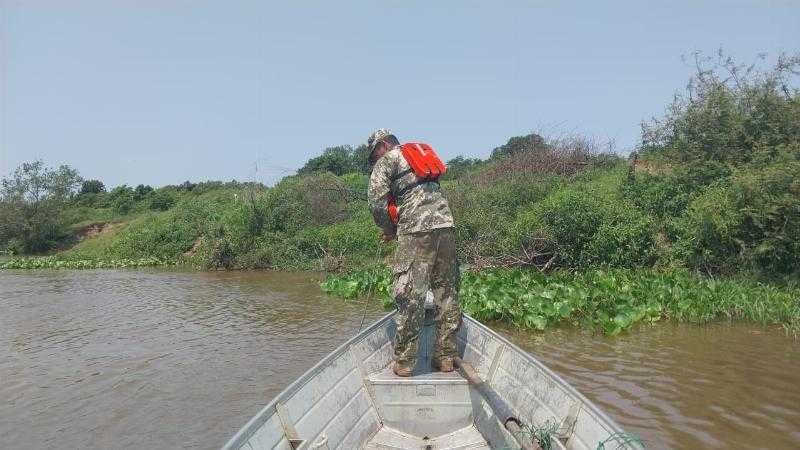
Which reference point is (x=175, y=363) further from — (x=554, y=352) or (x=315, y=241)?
(x=315, y=241)

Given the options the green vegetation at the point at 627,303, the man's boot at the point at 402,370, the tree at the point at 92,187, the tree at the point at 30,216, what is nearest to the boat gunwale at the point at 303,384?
the man's boot at the point at 402,370

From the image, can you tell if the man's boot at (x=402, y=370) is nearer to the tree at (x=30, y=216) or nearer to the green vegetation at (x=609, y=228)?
the green vegetation at (x=609, y=228)

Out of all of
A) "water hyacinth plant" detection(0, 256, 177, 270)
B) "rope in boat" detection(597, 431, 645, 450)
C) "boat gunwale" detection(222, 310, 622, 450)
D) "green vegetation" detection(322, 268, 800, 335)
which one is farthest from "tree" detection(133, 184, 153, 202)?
"rope in boat" detection(597, 431, 645, 450)

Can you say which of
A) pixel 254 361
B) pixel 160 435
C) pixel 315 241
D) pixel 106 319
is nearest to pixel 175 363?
pixel 254 361

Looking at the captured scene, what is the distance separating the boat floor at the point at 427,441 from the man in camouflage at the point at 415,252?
0.56 meters

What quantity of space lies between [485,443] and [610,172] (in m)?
18.9

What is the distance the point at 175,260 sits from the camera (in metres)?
28.2

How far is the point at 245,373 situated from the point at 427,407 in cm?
372

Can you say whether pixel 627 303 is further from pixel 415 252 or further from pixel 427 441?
pixel 427 441

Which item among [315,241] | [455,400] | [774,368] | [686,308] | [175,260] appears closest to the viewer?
[455,400]

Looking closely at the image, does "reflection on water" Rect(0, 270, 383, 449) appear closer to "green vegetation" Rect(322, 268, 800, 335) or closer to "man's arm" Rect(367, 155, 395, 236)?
"green vegetation" Rect(322, 268, 800, 335)

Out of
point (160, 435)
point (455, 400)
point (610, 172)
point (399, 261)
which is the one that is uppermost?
point (610, 172)

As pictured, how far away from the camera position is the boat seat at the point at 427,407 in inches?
200

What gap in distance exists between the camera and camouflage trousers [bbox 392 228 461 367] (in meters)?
5.26
